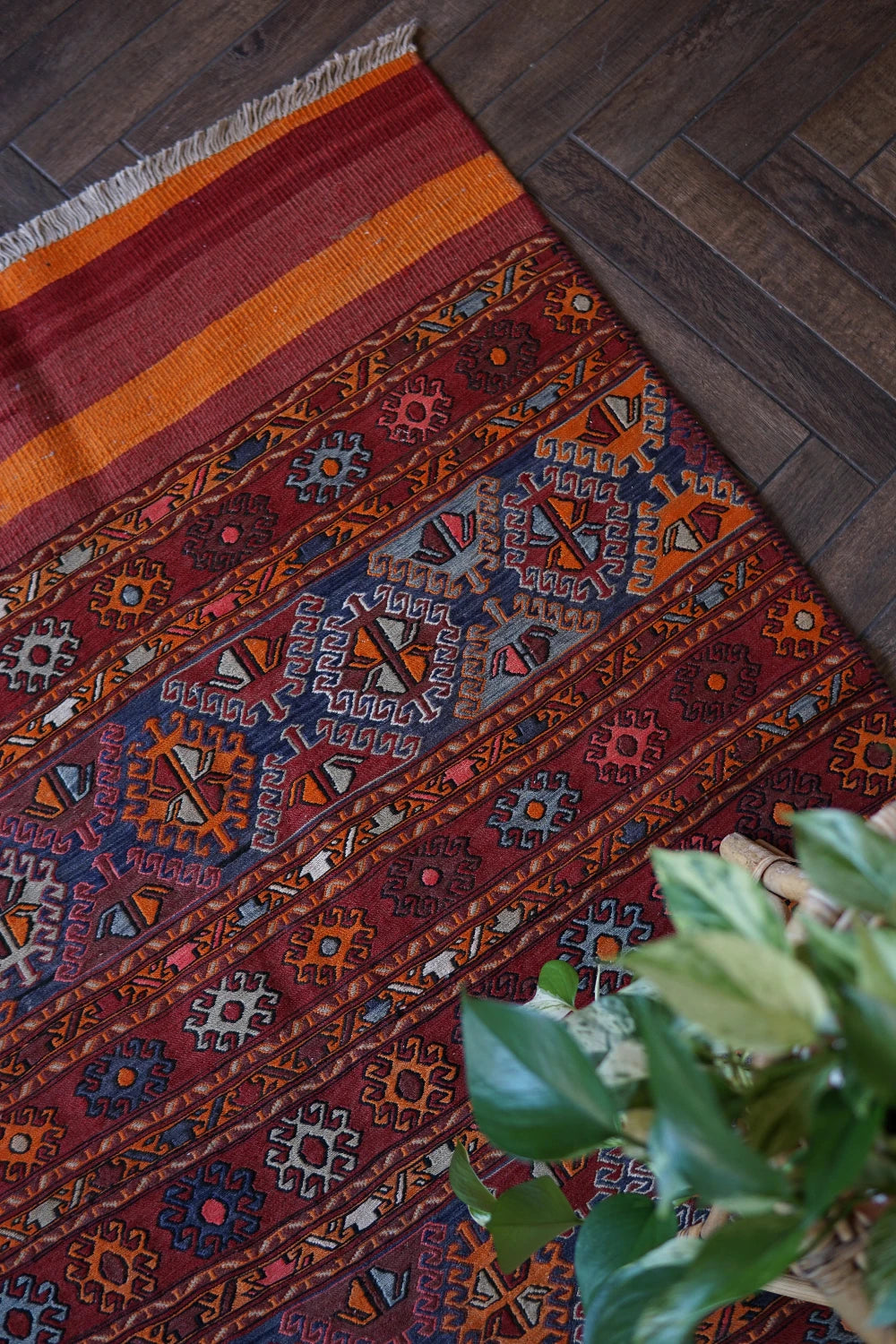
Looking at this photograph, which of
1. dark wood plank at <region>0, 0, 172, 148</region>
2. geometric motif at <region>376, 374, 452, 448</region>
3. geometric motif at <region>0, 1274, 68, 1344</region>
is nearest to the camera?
geometric motif at <region>0, 1274, 68, 1344</region>

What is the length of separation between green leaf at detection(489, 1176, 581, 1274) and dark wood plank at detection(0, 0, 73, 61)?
5.16 feet

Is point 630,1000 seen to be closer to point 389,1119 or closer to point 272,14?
point 389,1119

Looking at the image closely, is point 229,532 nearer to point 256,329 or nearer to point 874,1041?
point 256,329

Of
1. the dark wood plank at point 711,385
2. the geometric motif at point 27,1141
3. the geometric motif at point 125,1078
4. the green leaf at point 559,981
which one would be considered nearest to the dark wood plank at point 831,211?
the dark wood plank at point 711,385

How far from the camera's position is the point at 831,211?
1349 millimetres

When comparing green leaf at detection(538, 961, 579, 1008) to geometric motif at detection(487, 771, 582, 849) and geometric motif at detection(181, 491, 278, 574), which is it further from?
geometric motif at detection(181, 491, 278, 574)

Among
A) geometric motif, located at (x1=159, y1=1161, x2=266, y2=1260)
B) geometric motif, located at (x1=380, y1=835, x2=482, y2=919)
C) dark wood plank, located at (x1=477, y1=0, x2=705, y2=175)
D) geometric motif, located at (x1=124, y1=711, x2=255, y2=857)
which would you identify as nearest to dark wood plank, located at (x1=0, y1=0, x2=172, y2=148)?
dark wood plank, located at (x1=477, y1=0, x2=705, y2=175)

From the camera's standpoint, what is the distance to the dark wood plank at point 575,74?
1.37m

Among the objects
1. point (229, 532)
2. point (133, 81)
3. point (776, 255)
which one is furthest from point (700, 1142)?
point (133, 81)

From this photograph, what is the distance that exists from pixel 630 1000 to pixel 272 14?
1447 millimetres

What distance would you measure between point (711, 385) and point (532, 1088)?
1.07 m

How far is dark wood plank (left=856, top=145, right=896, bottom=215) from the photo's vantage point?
4.43 feet

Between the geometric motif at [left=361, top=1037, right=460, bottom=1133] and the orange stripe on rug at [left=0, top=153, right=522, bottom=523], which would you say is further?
the orange stripe on rug at [left=0, top=153, right=522, bottom=523]

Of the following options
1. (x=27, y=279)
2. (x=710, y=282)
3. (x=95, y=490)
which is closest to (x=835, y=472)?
(x=710, y=282)
